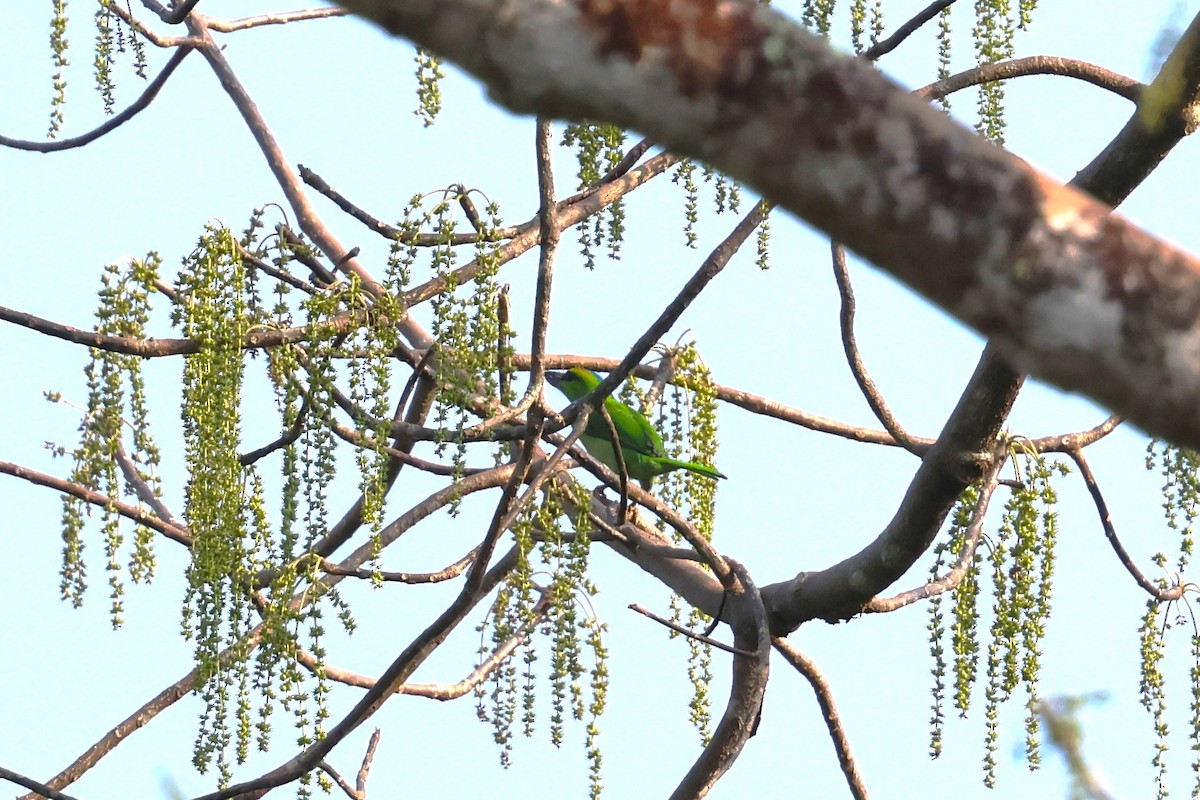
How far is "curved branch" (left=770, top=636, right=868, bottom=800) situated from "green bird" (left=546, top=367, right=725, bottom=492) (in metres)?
0.68

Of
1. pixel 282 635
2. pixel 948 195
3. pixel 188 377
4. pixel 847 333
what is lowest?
pixel 948 195

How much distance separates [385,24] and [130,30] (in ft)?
8.33

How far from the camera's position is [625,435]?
463 cm

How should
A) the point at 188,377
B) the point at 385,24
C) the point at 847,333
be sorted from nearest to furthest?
the point at 385,24
the point at 188,377
the point at 847,333

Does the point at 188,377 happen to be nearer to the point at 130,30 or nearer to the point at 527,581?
the point at 527,581

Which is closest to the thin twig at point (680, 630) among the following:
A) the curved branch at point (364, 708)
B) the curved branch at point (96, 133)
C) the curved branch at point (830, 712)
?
the curved branch at point (364, 708)

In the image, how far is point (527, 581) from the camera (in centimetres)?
260

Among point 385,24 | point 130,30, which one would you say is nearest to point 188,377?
point 130,30

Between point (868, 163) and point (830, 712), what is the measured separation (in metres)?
3.02

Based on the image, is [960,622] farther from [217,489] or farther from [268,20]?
[268,20]

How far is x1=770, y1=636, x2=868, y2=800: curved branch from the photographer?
3.77 m

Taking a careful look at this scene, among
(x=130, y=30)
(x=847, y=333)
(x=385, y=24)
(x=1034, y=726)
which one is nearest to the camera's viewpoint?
(x=385, y=24)

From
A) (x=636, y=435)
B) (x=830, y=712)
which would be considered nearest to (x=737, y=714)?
(x=830, y=712)

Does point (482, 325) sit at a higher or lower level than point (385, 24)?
higher
